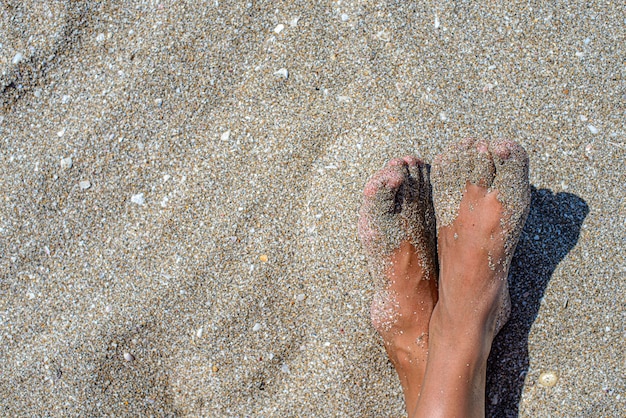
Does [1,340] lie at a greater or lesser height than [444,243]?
greater

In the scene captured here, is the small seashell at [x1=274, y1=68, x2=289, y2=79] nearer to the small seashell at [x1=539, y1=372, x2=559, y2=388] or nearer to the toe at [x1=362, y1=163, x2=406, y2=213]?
the toe at [x1=362, y1=163, x2=406, y2=213]

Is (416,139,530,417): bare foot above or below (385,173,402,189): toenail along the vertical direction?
below

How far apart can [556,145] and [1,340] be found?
2080 mm

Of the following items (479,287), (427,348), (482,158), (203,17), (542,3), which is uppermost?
(203,17)

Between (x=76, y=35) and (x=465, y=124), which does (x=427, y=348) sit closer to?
(x=465, y=124)

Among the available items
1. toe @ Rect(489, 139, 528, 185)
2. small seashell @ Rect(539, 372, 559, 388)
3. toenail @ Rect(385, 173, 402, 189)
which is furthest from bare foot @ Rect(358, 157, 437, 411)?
small seashell @ Rect(539, 372, 559, 388)

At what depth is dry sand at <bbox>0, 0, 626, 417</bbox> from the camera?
74.7 inches

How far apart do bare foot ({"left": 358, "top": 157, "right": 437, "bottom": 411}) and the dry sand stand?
2.5 inches

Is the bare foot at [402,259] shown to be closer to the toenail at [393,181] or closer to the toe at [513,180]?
the toenail at [393,181]

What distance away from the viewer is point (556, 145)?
1.91m

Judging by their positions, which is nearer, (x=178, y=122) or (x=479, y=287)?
(x=479, y=287)

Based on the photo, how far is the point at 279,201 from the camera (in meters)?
1.93

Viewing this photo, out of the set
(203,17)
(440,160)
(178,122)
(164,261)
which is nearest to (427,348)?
(440,160)

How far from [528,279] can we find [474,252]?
0.25m
